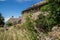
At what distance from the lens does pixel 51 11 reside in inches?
680

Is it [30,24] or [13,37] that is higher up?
[30,24]

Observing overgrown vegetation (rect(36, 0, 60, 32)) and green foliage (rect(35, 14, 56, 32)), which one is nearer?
green foliage (rect(35, 14, 56, 32))

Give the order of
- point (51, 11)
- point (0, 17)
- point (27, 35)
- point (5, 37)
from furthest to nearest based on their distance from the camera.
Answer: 1. point (0, 17)
2. point (51, 11)
3. point (27, 35)
4. point (5, 37)

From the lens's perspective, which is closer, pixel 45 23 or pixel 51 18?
pixel 45 23

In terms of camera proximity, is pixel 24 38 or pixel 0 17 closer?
pixel 24 38

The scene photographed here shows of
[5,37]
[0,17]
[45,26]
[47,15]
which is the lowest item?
[5,37]

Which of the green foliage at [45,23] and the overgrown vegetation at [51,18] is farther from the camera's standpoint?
the overgrown vegetation at [51,18]

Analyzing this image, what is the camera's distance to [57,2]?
1762 cm

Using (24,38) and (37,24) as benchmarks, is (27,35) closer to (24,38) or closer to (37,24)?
(24,38)

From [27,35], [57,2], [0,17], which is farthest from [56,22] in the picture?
[0,17]

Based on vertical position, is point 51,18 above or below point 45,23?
above

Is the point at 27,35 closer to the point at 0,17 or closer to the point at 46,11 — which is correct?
the point at 46,11

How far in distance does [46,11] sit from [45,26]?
2471mm

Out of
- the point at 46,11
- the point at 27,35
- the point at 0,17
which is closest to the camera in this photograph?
the point at 27,35
